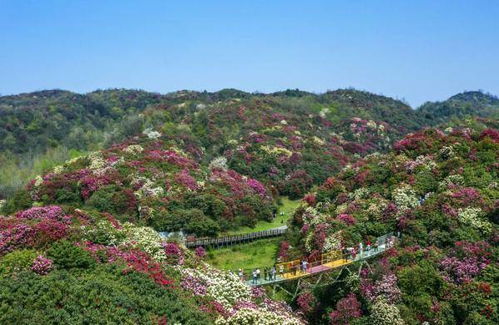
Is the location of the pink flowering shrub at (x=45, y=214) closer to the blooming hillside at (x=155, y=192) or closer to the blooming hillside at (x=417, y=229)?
the blooming hillside at (x=155, y=192)

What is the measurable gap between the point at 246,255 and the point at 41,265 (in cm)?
2399

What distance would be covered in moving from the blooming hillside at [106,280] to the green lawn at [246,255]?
11.9 m

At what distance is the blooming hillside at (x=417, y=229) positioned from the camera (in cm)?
3052

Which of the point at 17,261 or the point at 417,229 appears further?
the point at 417,229

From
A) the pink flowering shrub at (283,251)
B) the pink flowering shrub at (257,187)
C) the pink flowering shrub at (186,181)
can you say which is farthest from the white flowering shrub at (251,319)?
the pink flowering shrub at (257,187)

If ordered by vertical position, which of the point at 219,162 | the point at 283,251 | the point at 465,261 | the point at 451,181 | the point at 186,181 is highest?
the point at 219,162

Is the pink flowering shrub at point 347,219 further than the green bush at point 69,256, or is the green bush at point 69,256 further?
the pink flowering shrub at point 347,219

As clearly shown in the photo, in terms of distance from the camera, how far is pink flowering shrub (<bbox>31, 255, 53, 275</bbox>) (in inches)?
967

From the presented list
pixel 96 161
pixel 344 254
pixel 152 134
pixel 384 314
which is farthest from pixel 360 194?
pixel 152 134

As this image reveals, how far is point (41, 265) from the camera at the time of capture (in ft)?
81.3

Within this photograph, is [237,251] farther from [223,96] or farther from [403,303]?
[223,96]

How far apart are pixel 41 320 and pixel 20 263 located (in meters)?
4.87

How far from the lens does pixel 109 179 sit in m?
55.1

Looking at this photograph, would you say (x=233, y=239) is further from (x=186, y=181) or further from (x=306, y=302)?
(x=306, y=302)
